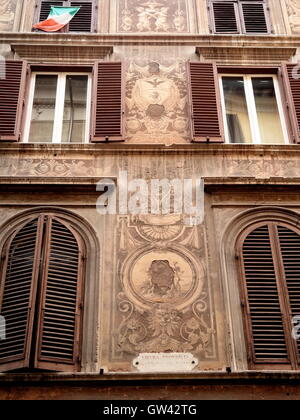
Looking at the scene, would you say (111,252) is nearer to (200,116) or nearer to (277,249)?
(277,249)

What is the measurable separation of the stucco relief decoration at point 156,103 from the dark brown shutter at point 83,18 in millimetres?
1480

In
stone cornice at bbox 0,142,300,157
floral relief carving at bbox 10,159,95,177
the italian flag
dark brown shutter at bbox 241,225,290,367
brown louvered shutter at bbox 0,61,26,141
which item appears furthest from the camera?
the italian flag

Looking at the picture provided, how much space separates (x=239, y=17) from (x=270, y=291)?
21.0 ft

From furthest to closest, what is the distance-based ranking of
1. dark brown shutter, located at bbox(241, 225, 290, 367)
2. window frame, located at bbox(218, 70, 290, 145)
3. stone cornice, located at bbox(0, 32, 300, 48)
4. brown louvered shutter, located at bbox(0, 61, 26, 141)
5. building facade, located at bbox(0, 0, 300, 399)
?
1. stone cornice, located at bbox(0, 32, 300, 48)
2. window frame, located at bbox(218, 70, 290, 145)
3. brown louvered shutter, located at bbox(0, 61, 26, 141)
4. dark brown shutter, located at bbox(241, 225, 290, 367)
5. building facade, located at bbox(0, 0, 300, 399)

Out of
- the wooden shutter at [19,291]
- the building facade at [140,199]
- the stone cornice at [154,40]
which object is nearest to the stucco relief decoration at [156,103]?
the building facade at [140,199]

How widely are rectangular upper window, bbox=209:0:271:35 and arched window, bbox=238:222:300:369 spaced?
486 cm

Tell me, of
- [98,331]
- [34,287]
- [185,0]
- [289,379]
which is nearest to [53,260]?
[34,287]

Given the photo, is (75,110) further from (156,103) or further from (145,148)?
(145,148)

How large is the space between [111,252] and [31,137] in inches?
109

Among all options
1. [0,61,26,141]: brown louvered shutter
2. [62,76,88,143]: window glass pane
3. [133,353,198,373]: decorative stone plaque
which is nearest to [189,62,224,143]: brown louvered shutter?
[62,76,88,143]: window glass pane

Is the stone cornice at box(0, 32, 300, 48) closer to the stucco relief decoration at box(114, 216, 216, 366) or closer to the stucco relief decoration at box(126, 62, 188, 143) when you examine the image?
the stucco relief decoration at box(126, 62, 188, 143)

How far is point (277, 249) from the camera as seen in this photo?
384 inches

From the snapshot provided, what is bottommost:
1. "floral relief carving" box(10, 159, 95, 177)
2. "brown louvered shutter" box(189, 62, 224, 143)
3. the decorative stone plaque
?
the decorative stone plaque

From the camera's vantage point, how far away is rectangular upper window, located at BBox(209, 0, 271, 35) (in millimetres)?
13328
